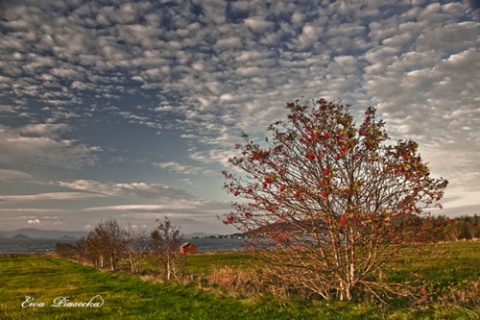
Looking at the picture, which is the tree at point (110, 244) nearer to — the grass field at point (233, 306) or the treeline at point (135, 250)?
the treeline at point (135, 250)

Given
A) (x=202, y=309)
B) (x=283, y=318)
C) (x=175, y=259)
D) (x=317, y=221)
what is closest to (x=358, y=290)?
(x=317, y=221)

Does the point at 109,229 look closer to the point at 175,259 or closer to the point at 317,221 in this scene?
the point at 175,259

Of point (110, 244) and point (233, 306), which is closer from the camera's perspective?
point (233, 306)

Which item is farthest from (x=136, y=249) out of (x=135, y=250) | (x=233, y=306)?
(x=233, y=306)

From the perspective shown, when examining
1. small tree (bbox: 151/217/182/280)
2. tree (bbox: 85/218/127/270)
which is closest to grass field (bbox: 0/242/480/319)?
small tree (bbox: 151/217/182/280)

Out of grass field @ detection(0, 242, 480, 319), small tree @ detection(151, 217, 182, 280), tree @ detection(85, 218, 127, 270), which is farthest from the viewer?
tree @ detection(85, 218, 127, 270)

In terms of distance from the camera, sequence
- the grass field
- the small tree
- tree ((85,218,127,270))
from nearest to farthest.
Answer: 1. the grass field
2. the small tree
3. tree ((85,218,127,270))

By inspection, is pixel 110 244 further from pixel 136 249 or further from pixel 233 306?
pixel 233 306

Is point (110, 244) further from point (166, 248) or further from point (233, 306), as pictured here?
point (233, 306)

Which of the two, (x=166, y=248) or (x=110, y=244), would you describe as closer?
(x=166, y=248)

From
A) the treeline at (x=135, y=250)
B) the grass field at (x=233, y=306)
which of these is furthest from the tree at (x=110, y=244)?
the grass field at (x=233, y=306)

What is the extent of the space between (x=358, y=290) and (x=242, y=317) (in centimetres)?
499

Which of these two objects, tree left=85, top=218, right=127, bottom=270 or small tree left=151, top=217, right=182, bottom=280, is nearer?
small tree left=151, top=217, right=182, bottom=280

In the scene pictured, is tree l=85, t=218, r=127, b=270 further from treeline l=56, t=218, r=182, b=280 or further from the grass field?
the grass field
